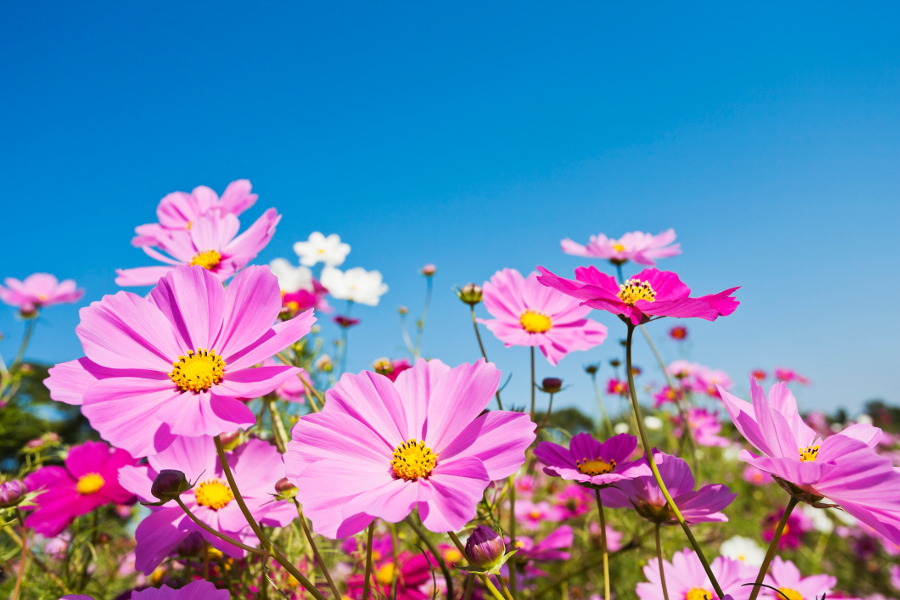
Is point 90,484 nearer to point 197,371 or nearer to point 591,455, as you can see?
point 197,371

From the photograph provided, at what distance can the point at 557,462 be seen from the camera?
560 mm

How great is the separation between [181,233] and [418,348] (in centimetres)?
73

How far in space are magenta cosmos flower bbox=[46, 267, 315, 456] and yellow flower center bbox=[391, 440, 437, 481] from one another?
13 cm

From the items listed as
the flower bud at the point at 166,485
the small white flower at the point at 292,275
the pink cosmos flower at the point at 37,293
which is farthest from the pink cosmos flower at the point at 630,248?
the pink cosmos flower at the point at 37,293

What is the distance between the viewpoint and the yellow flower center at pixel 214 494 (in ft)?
2.04

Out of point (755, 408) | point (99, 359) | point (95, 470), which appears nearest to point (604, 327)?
point (755, 408)

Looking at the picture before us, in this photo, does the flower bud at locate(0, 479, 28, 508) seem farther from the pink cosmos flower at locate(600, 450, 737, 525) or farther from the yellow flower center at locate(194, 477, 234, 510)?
the pink cosmos flower at locate(600, 450, 737, 525)

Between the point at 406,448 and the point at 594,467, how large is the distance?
196mm

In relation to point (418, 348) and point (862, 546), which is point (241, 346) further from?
point (862, 546)

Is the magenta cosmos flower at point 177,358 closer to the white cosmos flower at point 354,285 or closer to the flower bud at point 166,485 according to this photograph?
the flower bud at point 166,485

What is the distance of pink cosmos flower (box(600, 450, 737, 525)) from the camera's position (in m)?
0.52

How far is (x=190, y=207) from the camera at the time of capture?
2.99 feet

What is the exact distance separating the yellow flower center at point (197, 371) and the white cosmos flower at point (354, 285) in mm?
799

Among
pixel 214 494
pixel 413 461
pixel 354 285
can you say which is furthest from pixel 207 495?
pixel 354 285
